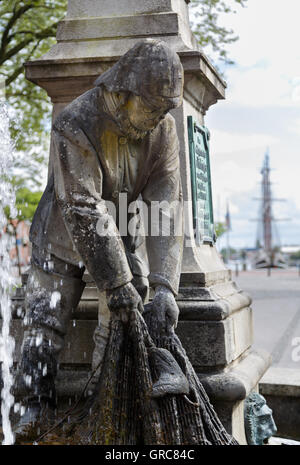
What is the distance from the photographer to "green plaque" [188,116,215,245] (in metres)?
4.52

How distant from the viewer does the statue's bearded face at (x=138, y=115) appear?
322cm

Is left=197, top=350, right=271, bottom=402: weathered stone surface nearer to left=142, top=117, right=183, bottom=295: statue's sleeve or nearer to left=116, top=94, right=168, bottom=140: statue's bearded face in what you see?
left=142, top=117, right=183, bottom=295: statue's sleeve

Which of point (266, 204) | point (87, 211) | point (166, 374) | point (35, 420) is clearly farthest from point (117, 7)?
point (266, 204)

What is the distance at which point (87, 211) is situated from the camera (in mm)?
3307

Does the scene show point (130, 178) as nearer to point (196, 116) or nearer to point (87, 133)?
point (87, 133)

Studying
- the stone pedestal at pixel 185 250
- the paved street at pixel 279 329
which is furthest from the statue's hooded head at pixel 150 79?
the paved street at pixel 279 329

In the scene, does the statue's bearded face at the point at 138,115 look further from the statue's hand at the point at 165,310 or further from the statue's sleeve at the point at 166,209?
the statue's hand at the point at 165,310

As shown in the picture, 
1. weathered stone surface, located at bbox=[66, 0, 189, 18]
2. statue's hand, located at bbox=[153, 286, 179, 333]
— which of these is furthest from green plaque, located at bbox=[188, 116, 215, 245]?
statue's hand, located at bbox=[153, 286, 179, 333]

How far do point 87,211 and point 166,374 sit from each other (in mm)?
1002

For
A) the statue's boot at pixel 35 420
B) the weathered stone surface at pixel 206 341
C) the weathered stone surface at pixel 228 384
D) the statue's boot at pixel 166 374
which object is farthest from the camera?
the weathered stone surface at pixel 206 341

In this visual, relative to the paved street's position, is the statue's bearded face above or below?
above

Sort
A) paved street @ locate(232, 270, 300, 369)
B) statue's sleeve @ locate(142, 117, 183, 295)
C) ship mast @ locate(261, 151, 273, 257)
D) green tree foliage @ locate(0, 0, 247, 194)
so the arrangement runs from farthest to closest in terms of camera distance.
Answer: ship mast @ locate(261, 151, 273, 257) < green tree foliage @ locate(0, 0, 247, 194) < paved street @ locate(232, 270, 300, 369) < statue's sleeve @ locate(142, 117, 183, 295)

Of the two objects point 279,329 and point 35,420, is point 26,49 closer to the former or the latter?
point 279,329
